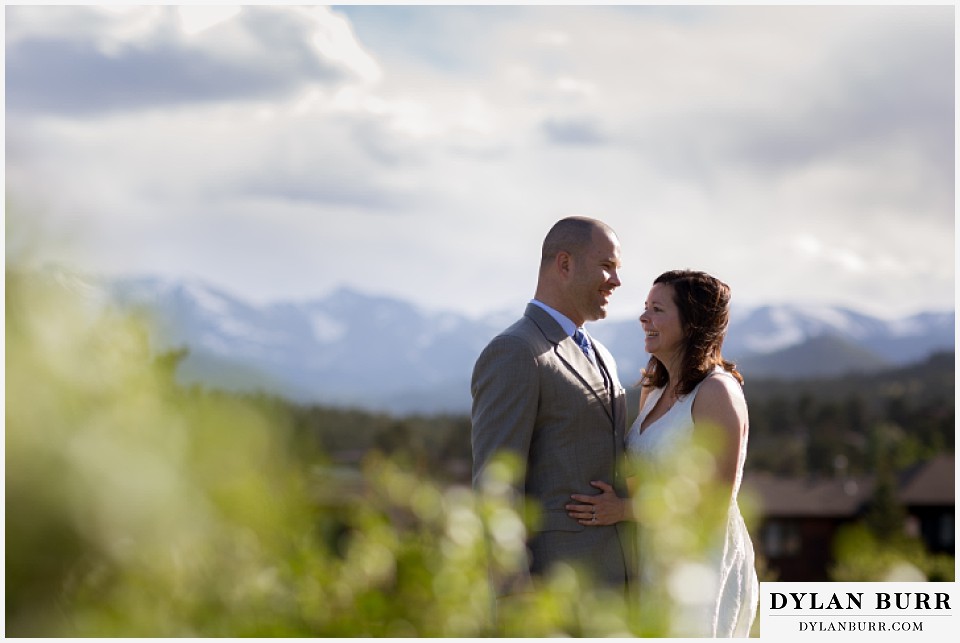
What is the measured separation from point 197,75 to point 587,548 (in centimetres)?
11819

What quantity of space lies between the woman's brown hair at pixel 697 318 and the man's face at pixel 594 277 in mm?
267

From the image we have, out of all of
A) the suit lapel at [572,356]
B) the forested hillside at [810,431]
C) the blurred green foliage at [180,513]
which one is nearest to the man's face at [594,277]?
the suit lapel at [572,356]

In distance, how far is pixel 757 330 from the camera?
6939 inches

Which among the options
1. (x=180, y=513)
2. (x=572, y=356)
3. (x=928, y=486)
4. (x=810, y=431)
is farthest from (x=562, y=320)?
(x=810, y=431)

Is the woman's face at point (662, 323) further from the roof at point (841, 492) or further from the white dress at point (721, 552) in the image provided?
the roof at point (841, 492)

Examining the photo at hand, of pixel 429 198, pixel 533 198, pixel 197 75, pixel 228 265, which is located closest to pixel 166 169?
pixel 197 75

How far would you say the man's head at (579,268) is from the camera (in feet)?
13.3

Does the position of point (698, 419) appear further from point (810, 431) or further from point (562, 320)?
point (810, 431)

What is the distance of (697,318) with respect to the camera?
166 inches

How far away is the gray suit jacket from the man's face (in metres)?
0.16

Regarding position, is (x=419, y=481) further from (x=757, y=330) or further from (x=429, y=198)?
(x=757, y=330)

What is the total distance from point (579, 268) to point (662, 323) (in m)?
0.43

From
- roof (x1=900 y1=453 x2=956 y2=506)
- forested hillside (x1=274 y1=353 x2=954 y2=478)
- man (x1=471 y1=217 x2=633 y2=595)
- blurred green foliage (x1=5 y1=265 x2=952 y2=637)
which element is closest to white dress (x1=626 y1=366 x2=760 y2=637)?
man (x1=471 y1=217 x2=633 y2=595)

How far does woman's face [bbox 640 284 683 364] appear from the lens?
13.8 feet
